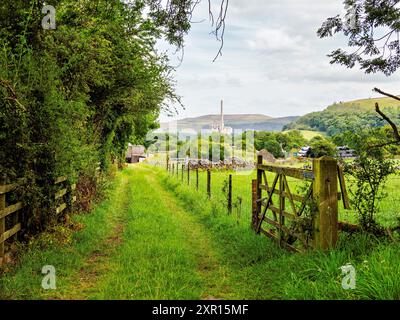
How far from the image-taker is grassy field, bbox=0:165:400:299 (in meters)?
5.16

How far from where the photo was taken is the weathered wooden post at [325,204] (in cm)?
632

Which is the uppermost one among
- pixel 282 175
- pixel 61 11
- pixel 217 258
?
pixel 61 11

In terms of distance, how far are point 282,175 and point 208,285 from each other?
271 centimetres

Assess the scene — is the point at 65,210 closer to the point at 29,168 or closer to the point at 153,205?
the point at 29,168

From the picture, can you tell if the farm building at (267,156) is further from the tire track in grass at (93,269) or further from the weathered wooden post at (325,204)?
the weathered wooden post at (325,204)

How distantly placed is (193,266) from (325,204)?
94.6 inches

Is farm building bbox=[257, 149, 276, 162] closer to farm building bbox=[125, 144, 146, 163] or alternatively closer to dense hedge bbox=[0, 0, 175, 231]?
farm building bbox=[125, 144, 146, 163]

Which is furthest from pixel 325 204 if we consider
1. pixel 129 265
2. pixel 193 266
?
pixel 129 265

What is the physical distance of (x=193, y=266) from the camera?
7035 millimetres

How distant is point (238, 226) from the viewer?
32.4ft

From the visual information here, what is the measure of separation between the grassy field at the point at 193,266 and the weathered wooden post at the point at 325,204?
0.22 m

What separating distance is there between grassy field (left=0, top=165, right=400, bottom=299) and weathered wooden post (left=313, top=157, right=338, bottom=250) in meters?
0.22

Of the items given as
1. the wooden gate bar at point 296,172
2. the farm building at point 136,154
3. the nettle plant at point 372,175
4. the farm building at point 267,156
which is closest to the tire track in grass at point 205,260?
the wooden gate bar at point 296,172
